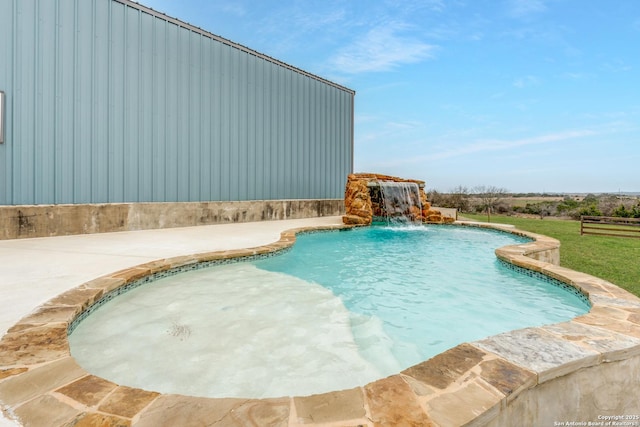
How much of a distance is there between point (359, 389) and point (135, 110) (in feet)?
23.1

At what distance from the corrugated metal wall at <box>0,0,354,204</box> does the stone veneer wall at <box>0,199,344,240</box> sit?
0.25 meters

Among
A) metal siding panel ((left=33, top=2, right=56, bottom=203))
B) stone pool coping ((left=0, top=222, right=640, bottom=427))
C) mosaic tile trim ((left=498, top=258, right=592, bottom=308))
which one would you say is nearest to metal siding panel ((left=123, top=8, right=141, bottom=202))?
metal siding panel ((left=33, top=2, right=56, bottom=203))

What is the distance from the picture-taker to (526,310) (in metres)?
2.77

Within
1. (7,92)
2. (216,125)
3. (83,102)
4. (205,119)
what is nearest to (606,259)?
(216,125)

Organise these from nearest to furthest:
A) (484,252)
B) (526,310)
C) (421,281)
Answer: (526,310) < (421,281) < (484,252)

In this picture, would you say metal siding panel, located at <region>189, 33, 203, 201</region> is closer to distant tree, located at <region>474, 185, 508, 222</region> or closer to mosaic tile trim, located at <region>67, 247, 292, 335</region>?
mosaic tile trim, located at <region>67, 247, 292, 335</region>

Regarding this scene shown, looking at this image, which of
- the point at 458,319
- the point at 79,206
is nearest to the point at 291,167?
the point at 79,206

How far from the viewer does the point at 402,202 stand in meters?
8.88

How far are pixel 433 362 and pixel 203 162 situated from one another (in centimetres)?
705

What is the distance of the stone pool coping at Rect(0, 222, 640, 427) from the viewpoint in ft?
3.41

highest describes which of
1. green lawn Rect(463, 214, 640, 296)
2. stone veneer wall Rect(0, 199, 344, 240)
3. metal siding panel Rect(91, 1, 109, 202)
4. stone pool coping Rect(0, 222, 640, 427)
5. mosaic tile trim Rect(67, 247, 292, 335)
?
metal siding panel Rect(91, 1, 109, 202)

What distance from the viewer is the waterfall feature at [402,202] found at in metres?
8.73

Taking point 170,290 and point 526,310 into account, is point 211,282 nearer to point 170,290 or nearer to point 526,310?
point 170,290

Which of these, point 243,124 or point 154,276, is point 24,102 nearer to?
point 243,124
